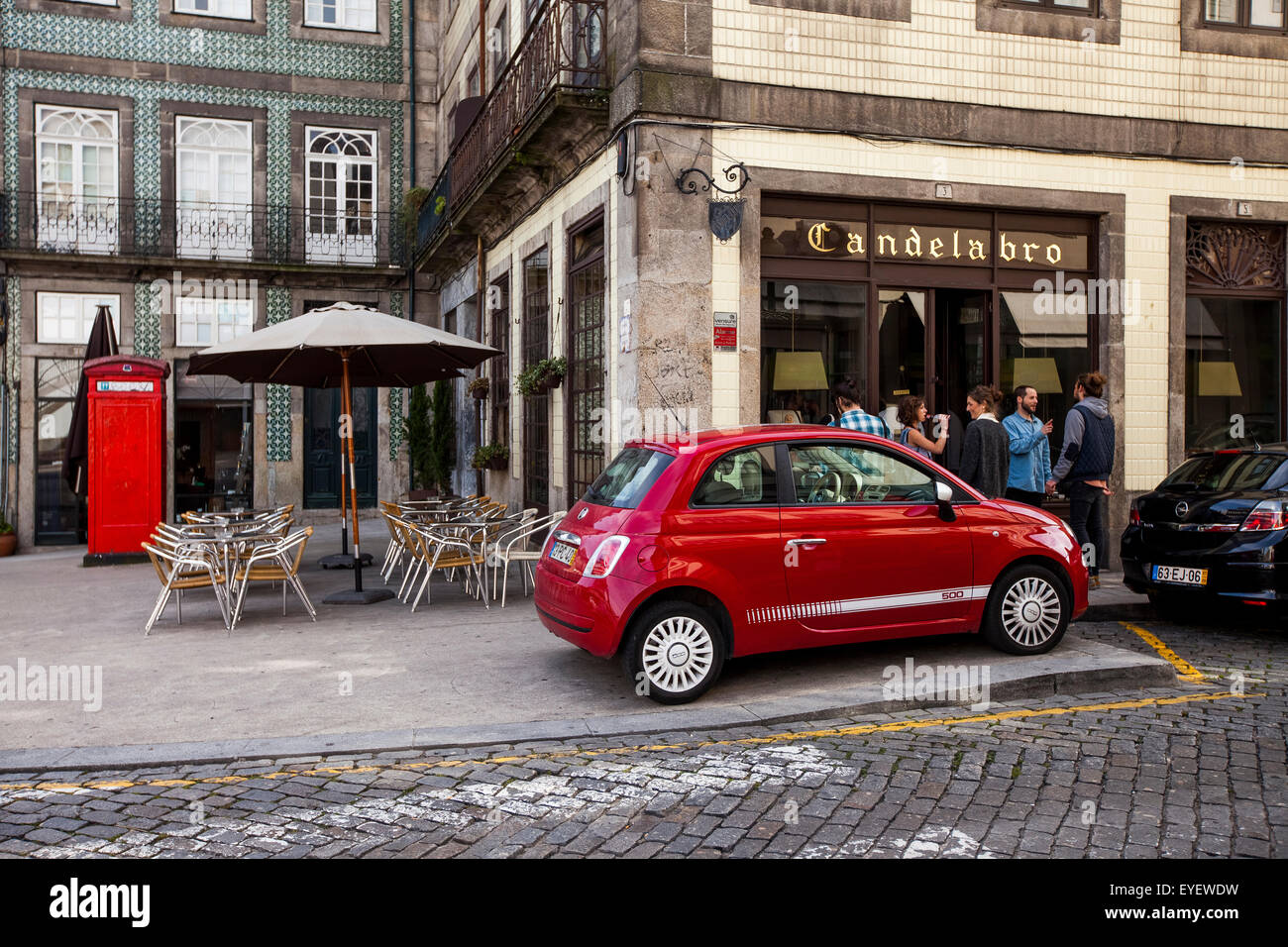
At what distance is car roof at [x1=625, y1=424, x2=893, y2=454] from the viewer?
678 centimetres

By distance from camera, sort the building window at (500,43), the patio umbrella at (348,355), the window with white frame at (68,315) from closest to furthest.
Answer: the patio umbrella at (348,355) → the building window at (500,43) → the window with white frame at (68,315)

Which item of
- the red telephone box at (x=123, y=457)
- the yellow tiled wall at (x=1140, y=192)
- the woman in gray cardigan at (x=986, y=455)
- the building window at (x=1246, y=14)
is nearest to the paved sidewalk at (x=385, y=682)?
the woman in gray cardigan at (x=986, y=455)

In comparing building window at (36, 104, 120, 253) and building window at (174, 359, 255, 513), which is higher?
building window at (36, 104, 120, 253)

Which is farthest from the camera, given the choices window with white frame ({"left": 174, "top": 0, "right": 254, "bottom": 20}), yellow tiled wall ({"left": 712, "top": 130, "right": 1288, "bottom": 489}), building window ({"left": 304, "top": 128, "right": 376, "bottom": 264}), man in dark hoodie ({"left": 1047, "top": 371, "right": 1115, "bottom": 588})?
building window ({"left": 304, "top": 128, "right": 376, "bottom": 264})

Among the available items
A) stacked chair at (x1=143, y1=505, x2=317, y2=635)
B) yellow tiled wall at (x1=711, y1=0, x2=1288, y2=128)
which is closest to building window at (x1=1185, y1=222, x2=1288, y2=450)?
yellow tiled wall at (x1=711, y1=0, x2=1288, y2=128)

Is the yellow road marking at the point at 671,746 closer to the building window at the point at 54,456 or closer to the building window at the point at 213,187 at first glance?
the building window at the point at 54,456

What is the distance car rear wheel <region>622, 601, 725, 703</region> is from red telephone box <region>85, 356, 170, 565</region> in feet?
34.2

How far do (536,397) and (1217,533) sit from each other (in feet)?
28.3

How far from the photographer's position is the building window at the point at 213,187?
20.2 meters

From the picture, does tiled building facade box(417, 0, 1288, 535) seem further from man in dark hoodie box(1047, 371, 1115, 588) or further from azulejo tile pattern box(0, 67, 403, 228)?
azulejo tile pattern box(0, 67, 403, 228)

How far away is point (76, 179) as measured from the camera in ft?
65.0

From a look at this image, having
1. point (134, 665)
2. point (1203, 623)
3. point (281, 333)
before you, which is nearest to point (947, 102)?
point (1203, 623)
